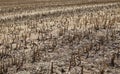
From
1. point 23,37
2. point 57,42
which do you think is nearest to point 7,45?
A: point 23,37

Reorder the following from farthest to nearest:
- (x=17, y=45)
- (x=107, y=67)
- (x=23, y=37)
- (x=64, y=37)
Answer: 1. (x=23, y=37)
2. (x=64, y=37)
3. (x=17, y=45)
4. (x=107, y=67)

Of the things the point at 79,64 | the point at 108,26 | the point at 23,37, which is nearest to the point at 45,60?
the point at 79,64

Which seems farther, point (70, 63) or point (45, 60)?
point (45, 60)

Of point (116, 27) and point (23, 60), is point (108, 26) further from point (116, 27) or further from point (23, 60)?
point (23, 60)

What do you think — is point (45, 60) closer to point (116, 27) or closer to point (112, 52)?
point (112, 52)

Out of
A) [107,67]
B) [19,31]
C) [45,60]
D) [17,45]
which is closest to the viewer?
[107,67]

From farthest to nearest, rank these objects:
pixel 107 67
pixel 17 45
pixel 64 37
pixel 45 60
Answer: pixel 64 37 < pixel 17 45 < pixel 45 60 < pixel 107 67

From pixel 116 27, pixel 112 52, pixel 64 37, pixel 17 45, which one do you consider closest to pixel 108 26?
pixel 116 27

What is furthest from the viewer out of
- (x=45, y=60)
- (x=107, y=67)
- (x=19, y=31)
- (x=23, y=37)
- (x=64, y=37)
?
(x=19, y=31)

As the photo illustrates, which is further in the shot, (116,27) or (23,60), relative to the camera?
(116,27)
